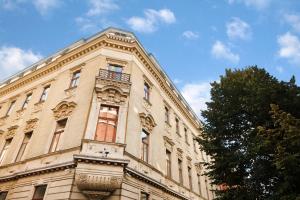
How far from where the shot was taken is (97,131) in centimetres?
1293

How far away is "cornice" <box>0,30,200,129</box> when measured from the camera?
56.3 feet

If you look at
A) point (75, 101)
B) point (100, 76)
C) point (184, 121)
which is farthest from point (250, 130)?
point (184, 121)

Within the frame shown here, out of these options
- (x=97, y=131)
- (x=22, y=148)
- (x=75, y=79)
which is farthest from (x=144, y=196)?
(x=75, y=79)

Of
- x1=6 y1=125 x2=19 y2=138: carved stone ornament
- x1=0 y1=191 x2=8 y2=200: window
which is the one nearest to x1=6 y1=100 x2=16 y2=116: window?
x1=6 y1=125 x2=19 y2=138: carved stone ornament

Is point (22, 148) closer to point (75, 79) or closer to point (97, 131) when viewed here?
point (75, 79)

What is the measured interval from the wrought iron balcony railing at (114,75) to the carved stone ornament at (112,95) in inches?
32.5

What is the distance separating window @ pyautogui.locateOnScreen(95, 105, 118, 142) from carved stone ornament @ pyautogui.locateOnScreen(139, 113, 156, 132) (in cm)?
196

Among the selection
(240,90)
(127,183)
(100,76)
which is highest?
(100,76)

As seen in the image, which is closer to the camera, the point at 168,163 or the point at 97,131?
A: the point at 97,131

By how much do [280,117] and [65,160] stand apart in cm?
999

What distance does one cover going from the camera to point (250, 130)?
1145 cm

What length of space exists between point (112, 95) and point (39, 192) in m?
6.40

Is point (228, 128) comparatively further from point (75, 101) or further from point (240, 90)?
point (75, 101)

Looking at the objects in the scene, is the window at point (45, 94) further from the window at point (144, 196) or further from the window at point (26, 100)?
the window at point (144, 196)
